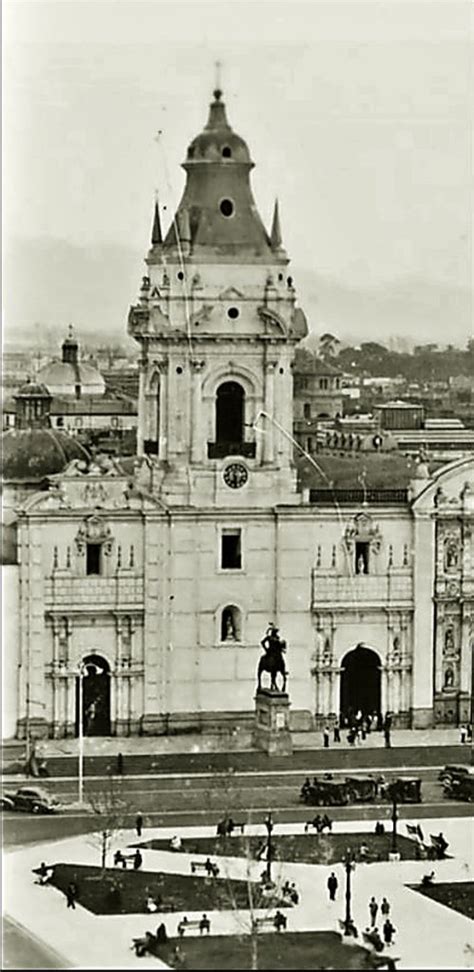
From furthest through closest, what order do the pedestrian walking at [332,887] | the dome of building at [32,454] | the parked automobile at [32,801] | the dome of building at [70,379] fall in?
the dome of building at [32,454] < the dome of building at [70,379] < the parked automobile at [32,801] < the pedestrian walking at [332,887]

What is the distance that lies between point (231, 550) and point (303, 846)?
342 centimetres

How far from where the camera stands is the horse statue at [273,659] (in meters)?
30.9

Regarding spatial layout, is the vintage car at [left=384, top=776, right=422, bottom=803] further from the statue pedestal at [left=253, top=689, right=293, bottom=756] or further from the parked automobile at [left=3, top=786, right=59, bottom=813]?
the parked automobile at [left=3, top=786, right=59, bottom=813]

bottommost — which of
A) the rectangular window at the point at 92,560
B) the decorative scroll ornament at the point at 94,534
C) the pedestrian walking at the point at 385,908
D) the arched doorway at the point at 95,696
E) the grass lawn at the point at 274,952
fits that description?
the grass lawn at the point at 274,952

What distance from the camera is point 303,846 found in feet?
94.1

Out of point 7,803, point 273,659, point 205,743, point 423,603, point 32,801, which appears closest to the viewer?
point 7,803

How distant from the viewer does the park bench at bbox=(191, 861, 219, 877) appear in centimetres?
2795

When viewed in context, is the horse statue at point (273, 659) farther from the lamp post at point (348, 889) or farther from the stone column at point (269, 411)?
the lamp post at point (348, 889)

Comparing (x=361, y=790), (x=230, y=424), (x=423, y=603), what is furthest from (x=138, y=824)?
(x=423, y=603)

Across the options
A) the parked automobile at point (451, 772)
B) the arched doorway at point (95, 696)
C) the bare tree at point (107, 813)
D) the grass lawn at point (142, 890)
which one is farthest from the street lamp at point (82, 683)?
the parked automobile at point (451, 772)

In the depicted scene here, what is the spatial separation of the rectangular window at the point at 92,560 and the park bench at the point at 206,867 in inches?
141

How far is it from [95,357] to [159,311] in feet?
2.30

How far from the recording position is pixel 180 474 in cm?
3119

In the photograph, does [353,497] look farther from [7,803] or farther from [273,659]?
[7,803]
